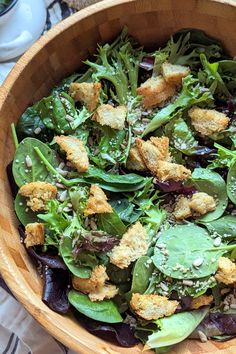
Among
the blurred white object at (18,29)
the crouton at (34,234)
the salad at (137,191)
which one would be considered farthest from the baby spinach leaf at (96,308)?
the blurred white object at (18,29)

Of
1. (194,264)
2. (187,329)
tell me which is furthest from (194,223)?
Answer: (187,329)

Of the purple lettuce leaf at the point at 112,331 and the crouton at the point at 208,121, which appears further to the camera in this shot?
the crouton at the point at 208,121

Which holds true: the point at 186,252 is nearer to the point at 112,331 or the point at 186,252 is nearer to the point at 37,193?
the point at 112,331

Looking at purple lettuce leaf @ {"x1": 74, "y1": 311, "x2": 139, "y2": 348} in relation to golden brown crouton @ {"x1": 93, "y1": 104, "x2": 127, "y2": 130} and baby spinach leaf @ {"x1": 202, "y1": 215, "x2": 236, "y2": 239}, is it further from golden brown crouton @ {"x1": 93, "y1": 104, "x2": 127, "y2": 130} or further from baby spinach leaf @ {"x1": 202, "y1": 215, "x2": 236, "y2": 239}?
golden brown crouton @ {"x1": 93, "y1": 104, "x2": 127, "y2": 130}

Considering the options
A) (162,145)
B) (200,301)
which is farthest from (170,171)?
(200,301)

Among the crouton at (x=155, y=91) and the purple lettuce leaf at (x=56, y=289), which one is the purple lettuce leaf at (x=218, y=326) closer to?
the purple lettuce leaf at (x=56, y=289)
